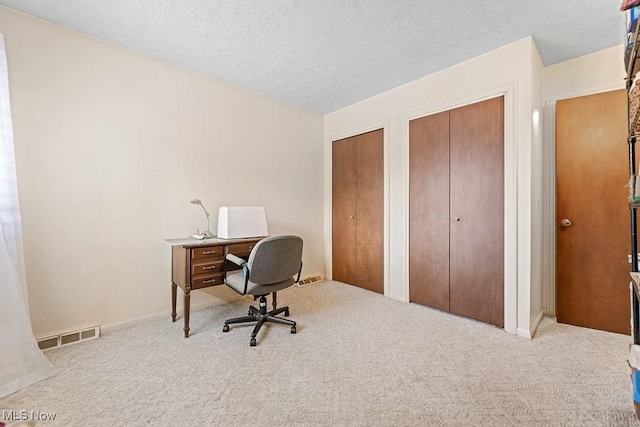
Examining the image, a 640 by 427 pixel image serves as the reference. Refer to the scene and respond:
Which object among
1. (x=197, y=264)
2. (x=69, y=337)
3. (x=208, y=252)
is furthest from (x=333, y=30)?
(x=69, y=337)

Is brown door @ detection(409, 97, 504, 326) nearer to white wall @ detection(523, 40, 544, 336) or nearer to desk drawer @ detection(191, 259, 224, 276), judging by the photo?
white wall @ detection(523, 40, 544, 336)

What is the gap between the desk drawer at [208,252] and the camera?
2.33 meters

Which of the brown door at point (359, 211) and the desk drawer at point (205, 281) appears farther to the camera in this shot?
the brown door at point (359, 211)

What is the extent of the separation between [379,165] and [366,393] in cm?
253

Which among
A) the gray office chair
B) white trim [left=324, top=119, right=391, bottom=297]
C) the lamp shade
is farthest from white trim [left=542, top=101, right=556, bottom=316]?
the lamp shade

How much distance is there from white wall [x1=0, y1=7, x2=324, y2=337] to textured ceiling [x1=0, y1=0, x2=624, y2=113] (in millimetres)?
232

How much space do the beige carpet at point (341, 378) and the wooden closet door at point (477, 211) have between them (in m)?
0.28

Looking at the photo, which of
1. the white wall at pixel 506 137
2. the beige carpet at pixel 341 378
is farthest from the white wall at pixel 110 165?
the white wall at pixel 506 137

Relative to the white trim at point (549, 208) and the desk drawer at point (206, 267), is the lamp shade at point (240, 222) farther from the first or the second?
the white trim at point (549, 208)

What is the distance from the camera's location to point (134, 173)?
98.8 inches

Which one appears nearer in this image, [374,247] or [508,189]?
[508,189]

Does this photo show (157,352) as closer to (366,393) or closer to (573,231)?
(366,393)

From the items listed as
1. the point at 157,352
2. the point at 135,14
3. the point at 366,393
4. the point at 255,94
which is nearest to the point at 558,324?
the point at 366,393

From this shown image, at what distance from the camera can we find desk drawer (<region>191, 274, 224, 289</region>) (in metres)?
2.34
